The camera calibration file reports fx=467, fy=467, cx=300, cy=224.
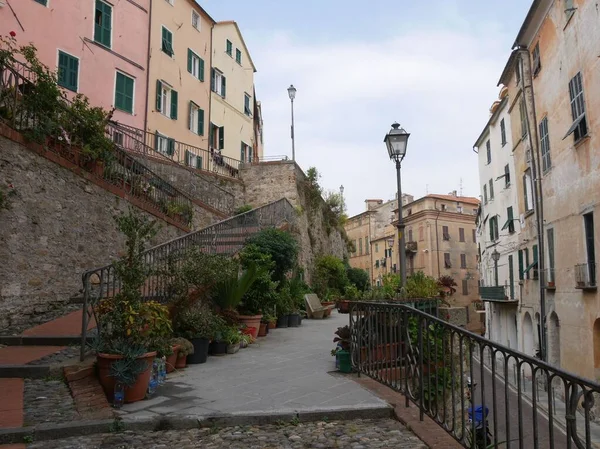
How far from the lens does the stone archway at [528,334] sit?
21844 millimetres

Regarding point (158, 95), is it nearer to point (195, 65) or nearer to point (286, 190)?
point (195, 65)

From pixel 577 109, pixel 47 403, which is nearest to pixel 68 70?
pixel 47 403

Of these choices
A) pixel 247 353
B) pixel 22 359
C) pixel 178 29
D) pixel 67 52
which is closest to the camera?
pixel 22 359

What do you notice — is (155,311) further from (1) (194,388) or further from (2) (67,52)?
(2) (67,52)

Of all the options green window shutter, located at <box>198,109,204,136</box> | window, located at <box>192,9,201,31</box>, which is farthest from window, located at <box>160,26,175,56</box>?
green window shutter, located at <box>198,109,204,136</box>

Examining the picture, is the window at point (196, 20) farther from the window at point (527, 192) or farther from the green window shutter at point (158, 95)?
Answer: the window at point (527, 192)

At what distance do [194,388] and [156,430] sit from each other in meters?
1.22

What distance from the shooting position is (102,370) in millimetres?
5066

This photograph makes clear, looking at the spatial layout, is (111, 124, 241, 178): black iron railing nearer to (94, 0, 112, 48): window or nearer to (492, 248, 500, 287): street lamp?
(94, 0, 112, 48): window

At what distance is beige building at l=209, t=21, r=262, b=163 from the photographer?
82.3ft

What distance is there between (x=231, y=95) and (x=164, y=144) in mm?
7655

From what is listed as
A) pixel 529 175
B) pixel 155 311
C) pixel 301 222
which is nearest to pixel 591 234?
pixel 529 175

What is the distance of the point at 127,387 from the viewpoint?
15.9ft

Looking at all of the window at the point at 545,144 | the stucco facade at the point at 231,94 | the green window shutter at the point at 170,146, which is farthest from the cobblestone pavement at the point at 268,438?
the stucco facade at the point at 231,94
